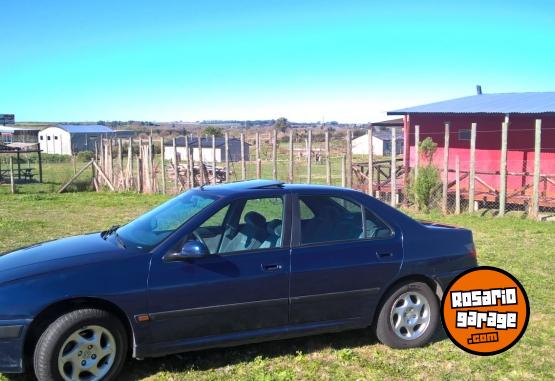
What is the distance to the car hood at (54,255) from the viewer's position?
412cm

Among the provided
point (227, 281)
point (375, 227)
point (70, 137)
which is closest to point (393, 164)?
point (375, 227)

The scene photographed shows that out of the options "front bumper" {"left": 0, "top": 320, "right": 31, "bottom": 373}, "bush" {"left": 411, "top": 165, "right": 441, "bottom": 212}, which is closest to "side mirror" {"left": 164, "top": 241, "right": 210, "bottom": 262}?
"front bumper" {"left": 0, "top": 320, "right": 31, "bottom": 373}

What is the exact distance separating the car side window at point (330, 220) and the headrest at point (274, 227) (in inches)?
8.0

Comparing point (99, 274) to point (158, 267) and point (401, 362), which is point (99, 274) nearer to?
point (158, 267)

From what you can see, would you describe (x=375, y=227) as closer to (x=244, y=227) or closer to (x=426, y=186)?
(x=244, y=227)

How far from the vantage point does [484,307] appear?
3.68 metres

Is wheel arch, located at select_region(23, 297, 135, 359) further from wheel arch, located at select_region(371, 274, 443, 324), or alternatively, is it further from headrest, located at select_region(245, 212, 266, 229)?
wheel arch, located at select_region(371, 274, 443, 324)

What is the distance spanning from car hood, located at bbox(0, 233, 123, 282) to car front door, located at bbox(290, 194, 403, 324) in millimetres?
1535

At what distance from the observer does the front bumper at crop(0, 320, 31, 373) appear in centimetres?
378

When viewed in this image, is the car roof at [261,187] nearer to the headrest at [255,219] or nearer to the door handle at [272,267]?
the headrest at [255,219]

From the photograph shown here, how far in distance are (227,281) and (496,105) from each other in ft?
53.8

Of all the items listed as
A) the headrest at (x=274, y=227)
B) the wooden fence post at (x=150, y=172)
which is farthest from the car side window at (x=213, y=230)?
the wooden fence post at (x=150, y=172)

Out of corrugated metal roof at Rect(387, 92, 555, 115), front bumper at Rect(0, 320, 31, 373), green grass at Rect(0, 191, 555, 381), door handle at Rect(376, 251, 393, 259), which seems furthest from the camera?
corrugated metal roof at Rect(387, 92, 555, 115)

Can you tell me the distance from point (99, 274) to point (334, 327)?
2.03 m
